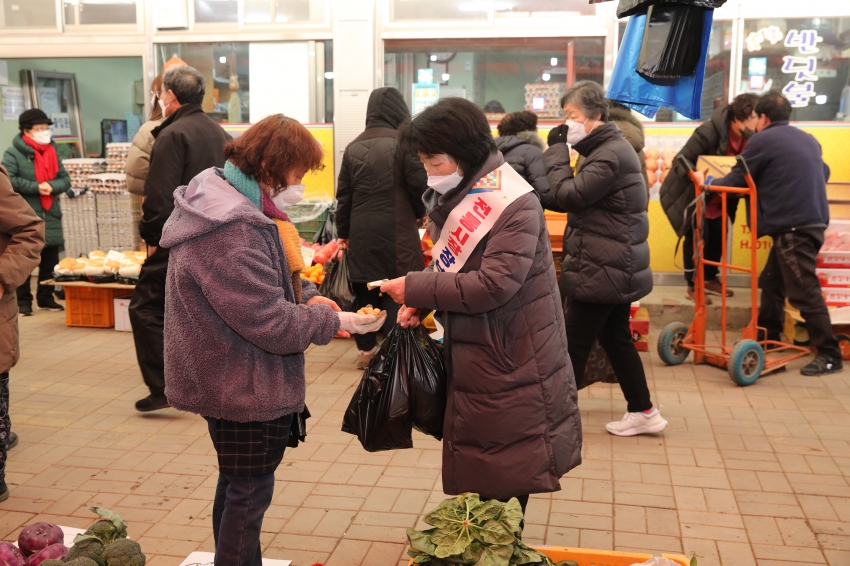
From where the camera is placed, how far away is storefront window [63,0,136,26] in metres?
10.3

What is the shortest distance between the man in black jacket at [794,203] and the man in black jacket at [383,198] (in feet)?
8.07

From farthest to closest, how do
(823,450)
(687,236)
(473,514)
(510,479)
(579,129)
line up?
(687,236), (823,450), (579,129), (510,479), (473,514)

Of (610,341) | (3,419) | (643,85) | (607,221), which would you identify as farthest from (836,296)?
(3,419)

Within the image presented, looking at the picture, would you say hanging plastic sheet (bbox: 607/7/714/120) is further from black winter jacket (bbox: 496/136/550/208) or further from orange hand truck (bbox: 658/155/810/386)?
orange hand truck (bbox: 658/155/810/386)

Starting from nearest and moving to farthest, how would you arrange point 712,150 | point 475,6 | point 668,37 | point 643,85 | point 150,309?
1. point 668,37
2. point 643,85
3. point 150,309
4. point 712,150
5. point 475,6

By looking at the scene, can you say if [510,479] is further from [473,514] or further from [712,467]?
[712,467]

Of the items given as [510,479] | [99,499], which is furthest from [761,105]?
[99,499]

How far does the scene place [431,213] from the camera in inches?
124

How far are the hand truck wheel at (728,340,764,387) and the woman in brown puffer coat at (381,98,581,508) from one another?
12.5ft

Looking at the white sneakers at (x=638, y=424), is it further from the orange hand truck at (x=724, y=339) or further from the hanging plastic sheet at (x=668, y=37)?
the hanging plastic sheet at (x=668, y=37)

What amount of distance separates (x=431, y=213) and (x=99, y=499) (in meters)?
2.55

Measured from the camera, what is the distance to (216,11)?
10.1m

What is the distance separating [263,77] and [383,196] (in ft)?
14.4

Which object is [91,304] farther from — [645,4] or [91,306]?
[645,4]
